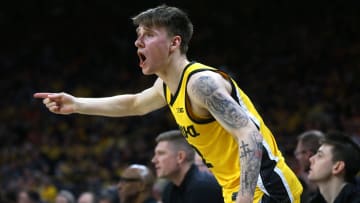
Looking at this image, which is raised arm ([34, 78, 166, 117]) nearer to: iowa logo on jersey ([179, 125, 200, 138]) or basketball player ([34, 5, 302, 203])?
basketball player ([34, 5, 302, 203])

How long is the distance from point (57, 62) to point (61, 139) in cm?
400

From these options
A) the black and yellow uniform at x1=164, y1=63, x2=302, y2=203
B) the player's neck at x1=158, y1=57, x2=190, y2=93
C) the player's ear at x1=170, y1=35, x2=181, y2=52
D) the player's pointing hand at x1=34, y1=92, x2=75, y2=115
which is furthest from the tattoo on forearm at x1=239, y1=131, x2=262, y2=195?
the player's pointing hand at x1=34, y1=92, x2=75, y2=115

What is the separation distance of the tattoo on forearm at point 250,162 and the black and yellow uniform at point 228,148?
10.0 inches

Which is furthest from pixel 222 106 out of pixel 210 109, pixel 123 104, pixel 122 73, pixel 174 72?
pixel 122 73

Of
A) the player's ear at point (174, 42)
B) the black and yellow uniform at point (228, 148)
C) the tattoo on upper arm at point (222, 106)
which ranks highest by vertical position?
the player's ear at point (174, 42)

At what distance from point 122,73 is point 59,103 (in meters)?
13.2

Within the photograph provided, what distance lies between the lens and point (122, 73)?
675 inches

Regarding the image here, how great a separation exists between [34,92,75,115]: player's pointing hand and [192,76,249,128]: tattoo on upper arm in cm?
98

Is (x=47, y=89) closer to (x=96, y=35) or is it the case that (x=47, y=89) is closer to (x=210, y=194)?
(x=96, y=35)

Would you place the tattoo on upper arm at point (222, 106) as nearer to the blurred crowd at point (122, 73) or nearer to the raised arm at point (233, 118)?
the raised arm at point (233, 118)

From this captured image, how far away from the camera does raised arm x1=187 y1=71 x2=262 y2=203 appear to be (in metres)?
3.25

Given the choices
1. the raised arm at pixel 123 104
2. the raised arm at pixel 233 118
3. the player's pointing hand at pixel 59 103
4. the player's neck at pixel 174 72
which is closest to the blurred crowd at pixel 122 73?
the raised arm at pixel 123 104

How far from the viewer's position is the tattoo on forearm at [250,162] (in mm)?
3232

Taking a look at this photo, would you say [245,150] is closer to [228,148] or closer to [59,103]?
[228,148]
